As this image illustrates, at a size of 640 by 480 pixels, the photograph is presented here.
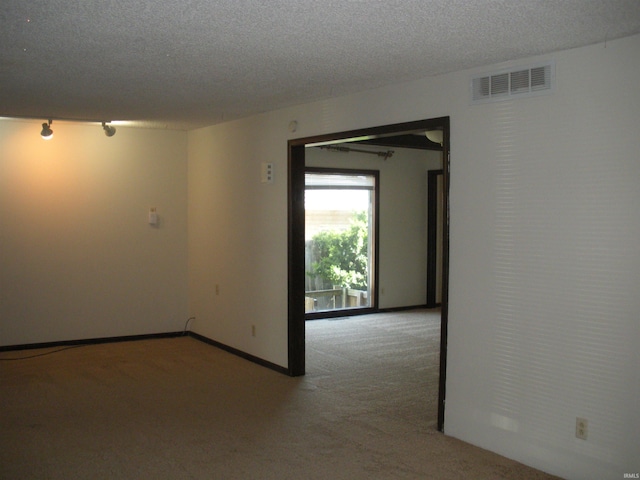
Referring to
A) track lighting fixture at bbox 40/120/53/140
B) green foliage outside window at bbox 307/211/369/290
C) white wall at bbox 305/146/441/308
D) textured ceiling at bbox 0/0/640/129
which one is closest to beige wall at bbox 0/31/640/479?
textured ceiling at bbox 0/0/640/129

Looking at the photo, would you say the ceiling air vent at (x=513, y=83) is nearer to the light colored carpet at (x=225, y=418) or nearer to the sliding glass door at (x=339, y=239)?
the light colored carpet at (x=225, y=418)

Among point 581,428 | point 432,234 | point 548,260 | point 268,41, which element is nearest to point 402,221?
point 432,234

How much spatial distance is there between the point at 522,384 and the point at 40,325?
5.22 m

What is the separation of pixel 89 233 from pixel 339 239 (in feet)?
11.2

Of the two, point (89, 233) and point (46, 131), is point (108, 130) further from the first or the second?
point (89, 233)

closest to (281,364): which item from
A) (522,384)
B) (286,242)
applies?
(286,242)

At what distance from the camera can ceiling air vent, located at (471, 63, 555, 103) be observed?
3.57m

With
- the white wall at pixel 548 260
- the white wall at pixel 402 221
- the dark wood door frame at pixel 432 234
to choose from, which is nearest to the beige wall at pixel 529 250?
the white wall at pixel 548 260

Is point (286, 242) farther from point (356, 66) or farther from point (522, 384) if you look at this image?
point (522, 384)

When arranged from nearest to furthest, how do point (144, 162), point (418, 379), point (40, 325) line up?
1. point (418, 379)
2. point (40, 325)
3. point (144, 162)

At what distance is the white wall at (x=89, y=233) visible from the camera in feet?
21.7

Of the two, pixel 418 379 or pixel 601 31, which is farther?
Result: pixel 418 379

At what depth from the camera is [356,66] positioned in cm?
397

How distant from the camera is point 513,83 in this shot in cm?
373
